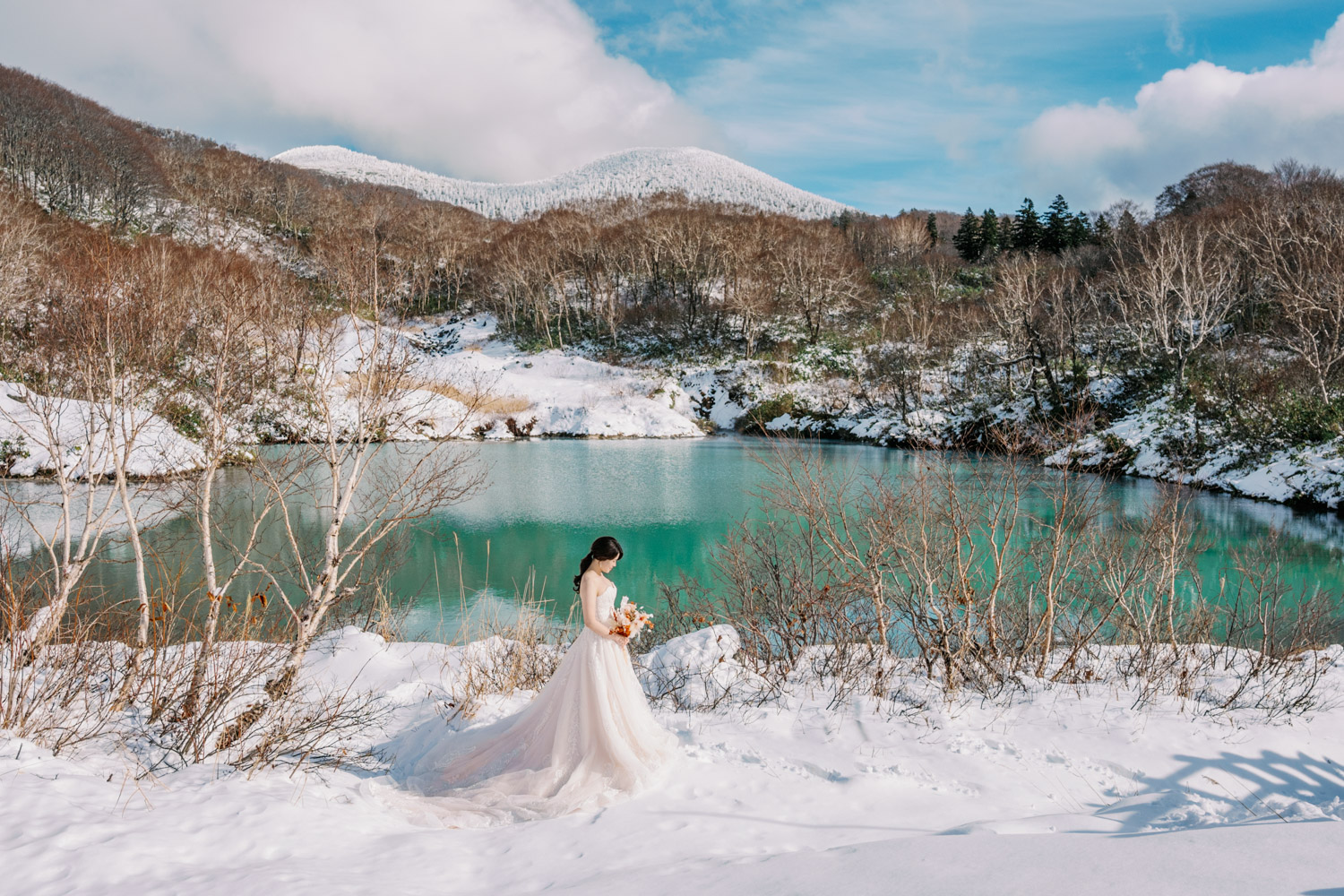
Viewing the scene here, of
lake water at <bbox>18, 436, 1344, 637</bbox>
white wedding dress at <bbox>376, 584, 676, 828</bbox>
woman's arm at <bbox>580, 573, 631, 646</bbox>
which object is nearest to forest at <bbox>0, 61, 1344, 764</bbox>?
white wedding dress at <bbox>376, 584, 676, 828</bbox>

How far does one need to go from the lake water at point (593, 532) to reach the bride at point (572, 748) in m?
5.21

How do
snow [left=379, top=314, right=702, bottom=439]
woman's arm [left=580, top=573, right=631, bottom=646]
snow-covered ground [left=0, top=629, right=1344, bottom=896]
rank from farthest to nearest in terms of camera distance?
snow [left=379, top=314, right=702, bottom=439] → woman's arm [left=580, top=573, right=631, bottom=646] → snow-covered ground [left=0, top=629, right=1344, bottom=896]

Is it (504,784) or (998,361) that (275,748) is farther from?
(998,361)

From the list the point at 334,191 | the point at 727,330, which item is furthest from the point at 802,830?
the point at 334,191

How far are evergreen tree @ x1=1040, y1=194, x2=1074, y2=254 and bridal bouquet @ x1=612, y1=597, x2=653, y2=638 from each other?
6447 centimetres

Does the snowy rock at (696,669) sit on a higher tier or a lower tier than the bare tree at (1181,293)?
lower

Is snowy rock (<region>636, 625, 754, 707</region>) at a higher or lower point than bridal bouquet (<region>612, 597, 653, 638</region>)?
lower

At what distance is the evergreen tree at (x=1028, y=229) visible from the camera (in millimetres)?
60188

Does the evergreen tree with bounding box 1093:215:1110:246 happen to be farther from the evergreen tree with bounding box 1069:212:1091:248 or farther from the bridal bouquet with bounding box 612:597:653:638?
the bridal bouquet with bounding box 612:597:653:638

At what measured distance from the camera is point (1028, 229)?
60406mm

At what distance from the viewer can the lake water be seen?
13109 mm

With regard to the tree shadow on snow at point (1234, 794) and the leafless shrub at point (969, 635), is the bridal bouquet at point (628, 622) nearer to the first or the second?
the leafless shrub at point (969, 635)

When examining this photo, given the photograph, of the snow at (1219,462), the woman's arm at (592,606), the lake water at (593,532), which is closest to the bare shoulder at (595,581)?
the woman's arm at (592,606)

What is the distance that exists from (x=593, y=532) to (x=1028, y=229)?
2293 inches
